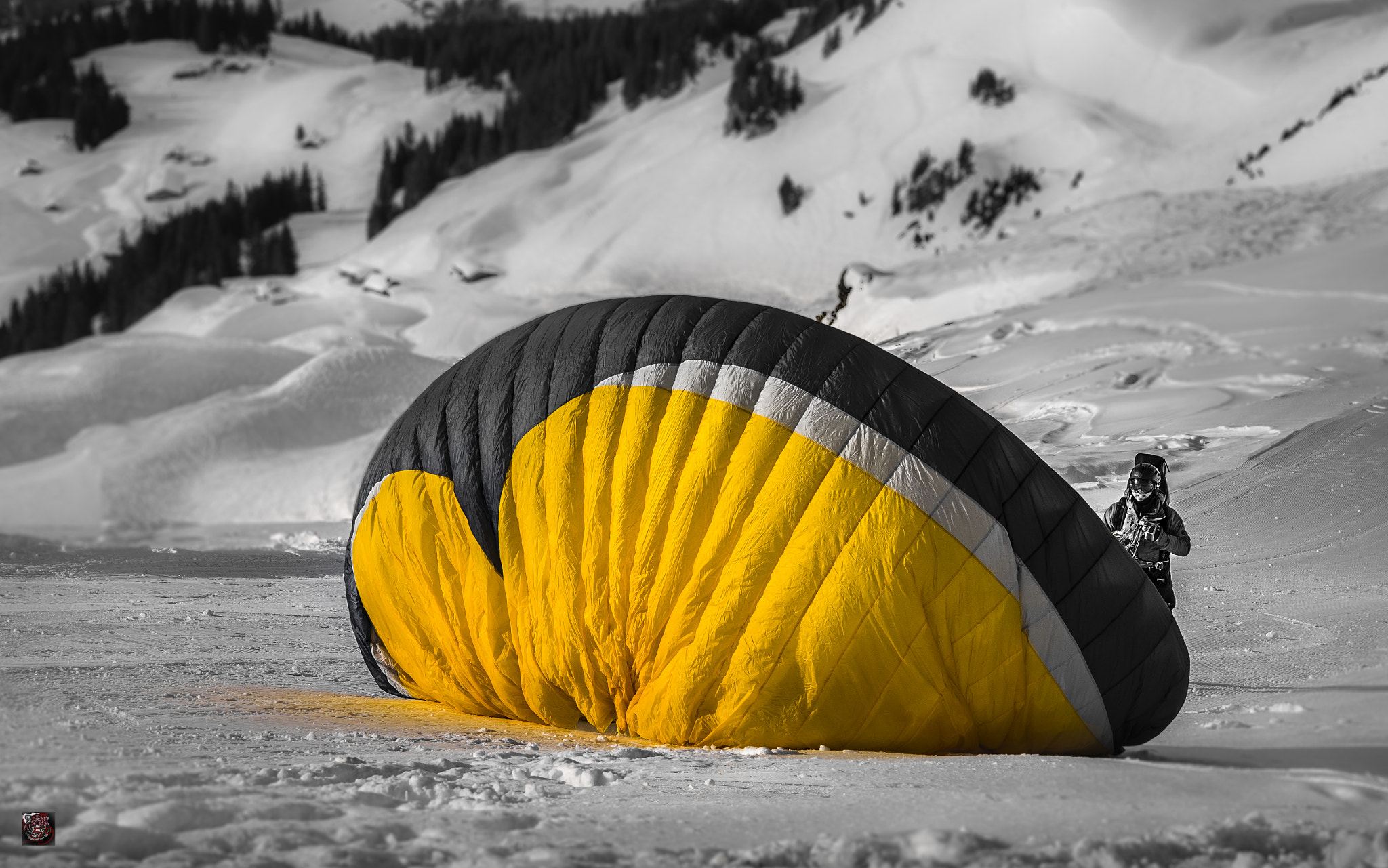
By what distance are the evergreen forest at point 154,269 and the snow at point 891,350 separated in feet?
27.4

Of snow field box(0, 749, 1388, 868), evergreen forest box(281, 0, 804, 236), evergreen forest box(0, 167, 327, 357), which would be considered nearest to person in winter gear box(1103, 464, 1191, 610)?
snow field box(0, 749, 1388, 868)

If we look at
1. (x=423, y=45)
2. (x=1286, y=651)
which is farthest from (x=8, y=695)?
(x=423, y=45)

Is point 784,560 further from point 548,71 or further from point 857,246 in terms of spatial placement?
point 548,71

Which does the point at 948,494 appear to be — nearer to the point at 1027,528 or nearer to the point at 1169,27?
the point at 1027,528

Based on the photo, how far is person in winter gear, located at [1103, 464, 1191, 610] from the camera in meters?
4.18

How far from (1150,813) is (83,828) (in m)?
2.12

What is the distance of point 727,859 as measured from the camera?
2.19 m

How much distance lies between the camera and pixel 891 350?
1582cm

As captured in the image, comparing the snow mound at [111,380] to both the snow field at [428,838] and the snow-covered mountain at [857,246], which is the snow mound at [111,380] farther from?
the snow field at [428,838]

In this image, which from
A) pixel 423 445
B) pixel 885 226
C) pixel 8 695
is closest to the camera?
pixel 8 695

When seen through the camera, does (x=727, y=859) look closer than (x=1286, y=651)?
Yes

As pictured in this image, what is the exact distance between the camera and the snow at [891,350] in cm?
245

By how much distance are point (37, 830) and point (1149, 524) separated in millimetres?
3543

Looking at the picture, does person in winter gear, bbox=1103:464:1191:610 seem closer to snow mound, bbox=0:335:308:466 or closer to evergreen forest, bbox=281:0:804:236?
snow mound, bbox=0:335:308:466
